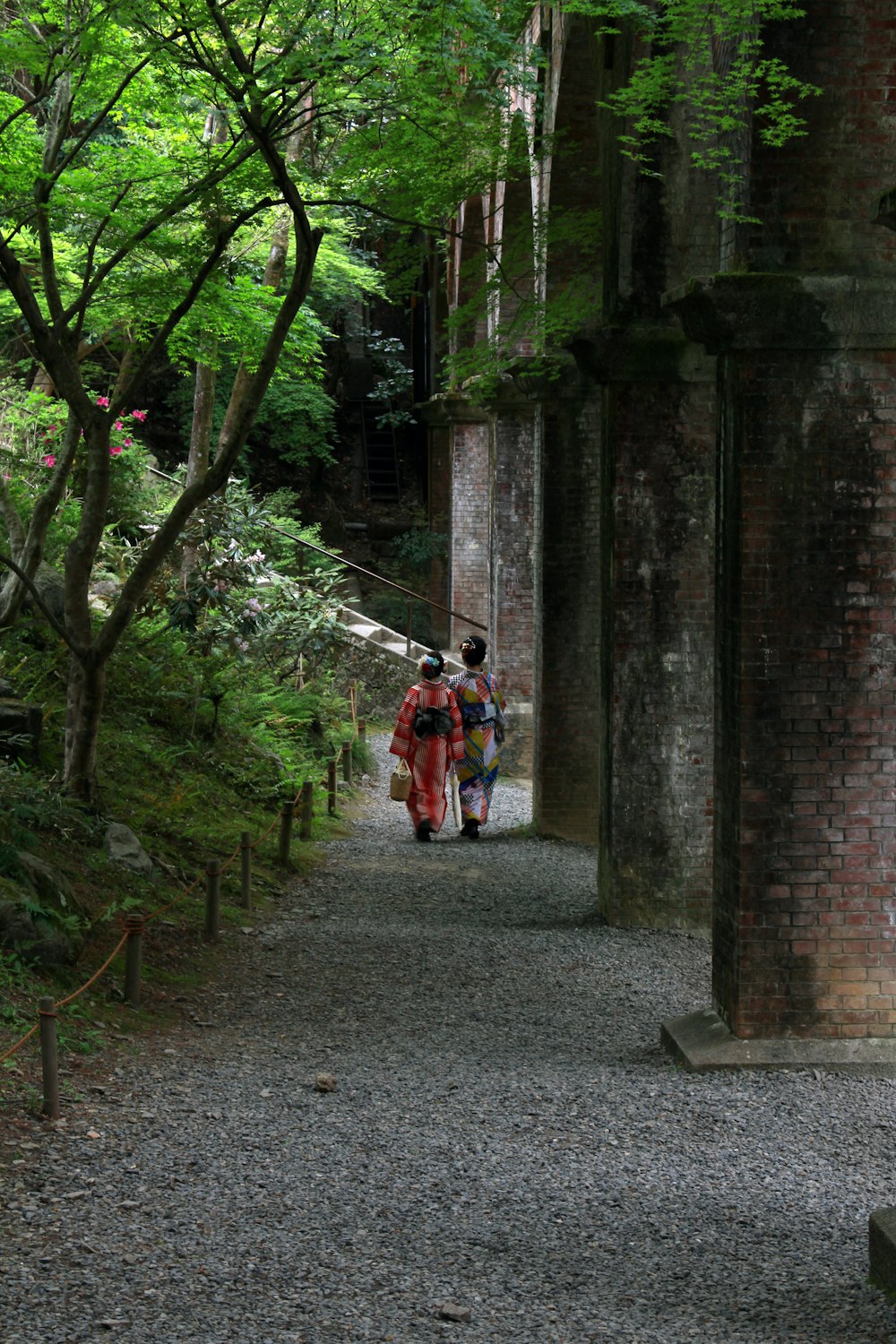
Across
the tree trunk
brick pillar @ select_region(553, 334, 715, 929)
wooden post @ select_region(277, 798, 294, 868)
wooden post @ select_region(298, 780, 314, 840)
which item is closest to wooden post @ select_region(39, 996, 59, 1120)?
the tree trunk

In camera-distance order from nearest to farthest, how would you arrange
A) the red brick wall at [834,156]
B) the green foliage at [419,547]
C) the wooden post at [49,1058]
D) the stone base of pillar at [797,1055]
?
the wooden post at [49,1058] < the red brick wall at [834,156] < the stone base of pillar at [797,1055] < the green foliage at [419,547]

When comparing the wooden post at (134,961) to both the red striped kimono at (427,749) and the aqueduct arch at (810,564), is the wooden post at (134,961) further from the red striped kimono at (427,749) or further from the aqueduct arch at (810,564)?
the red striped kimono at (427,749)

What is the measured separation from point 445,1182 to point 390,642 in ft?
59.8

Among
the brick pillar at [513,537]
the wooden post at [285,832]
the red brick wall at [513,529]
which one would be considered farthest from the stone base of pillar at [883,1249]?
the red brick wall at [513,529]

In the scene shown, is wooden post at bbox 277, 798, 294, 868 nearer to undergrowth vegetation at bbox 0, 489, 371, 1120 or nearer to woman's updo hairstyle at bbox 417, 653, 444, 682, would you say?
undergrowth vegetation at bbox 0, 489, 371, 1120

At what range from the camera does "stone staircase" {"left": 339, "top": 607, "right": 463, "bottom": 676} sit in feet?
73.4

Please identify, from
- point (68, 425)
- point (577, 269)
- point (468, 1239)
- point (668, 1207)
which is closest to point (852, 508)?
point (668, 1207)

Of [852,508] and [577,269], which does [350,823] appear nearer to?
[577,269]

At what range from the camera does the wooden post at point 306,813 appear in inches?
530

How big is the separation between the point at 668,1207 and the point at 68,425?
7030 mm

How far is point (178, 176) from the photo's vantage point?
9.80 meters

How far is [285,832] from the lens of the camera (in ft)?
39.0

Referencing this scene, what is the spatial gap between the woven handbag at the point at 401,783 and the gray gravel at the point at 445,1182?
16.2ft

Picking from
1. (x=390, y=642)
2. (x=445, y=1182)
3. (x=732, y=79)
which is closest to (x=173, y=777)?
(x=445, y=1182)
